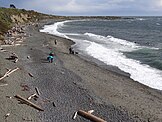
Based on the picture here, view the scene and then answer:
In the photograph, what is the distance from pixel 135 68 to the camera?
103 ft

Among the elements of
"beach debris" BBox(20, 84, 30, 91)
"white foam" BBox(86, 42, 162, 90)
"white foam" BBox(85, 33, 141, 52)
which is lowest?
"white foam" BBox(85, 33, 141, 52)

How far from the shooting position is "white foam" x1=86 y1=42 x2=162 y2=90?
2616 centimetres

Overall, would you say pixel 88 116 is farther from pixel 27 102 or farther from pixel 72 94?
pixel 27 102

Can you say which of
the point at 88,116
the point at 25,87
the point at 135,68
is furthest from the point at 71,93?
Answer: the point at 135,68

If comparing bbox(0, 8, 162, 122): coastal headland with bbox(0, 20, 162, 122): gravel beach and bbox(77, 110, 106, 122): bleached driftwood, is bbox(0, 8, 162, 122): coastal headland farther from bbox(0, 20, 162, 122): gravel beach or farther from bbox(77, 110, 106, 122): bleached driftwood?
bbox(77, 110, 106, 122): bleached driftwood

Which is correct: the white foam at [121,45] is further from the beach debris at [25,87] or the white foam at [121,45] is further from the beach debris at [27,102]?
the beach debris at [27,102]

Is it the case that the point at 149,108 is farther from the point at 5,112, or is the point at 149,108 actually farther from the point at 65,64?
the point at 65,64

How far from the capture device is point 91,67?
30750 mm

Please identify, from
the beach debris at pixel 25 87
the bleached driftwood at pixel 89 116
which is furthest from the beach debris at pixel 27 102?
the bleached driftwood at pixel 89 116

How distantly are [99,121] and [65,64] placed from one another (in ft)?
50.8

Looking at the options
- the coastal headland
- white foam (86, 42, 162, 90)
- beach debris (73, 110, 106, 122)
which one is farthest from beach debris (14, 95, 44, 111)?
white foam (86, 42, 162, 90)

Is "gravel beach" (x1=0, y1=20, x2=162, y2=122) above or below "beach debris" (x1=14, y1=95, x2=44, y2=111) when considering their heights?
below

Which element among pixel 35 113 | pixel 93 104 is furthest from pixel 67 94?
pixel 35 113

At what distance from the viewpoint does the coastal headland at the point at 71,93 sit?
16875 mm
